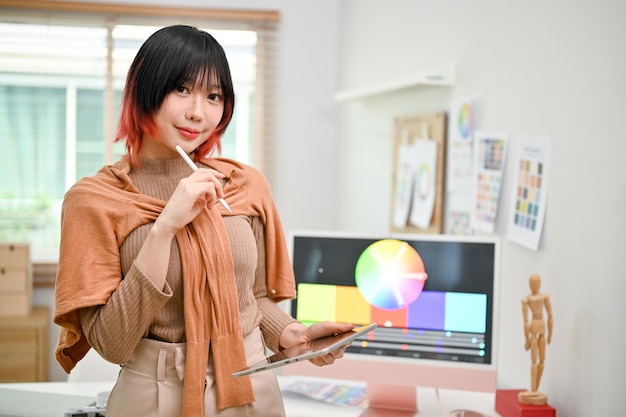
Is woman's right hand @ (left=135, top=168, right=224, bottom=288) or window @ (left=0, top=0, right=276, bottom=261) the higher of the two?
window @ (left=0, top=0, right=276, bottom=261)

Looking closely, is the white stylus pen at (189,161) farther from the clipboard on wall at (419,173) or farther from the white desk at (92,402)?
the clipboard on wall at (419,173)

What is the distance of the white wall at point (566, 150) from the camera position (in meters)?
1.61

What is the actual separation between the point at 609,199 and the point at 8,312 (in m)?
2.94

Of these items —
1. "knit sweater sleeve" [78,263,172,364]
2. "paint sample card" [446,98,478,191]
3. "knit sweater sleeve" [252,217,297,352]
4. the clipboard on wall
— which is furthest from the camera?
the clipboard on wall

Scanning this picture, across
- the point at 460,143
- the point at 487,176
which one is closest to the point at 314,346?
the point at 487,176

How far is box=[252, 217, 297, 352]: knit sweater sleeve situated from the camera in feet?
4.66

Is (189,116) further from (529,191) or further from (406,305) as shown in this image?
(529,191)

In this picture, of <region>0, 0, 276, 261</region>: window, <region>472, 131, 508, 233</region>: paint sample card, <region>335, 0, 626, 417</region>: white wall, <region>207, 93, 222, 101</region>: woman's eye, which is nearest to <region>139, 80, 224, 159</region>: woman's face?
<region>207, 93, 222, 101</region>: woman's eye

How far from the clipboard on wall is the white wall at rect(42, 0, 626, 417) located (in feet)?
0.27

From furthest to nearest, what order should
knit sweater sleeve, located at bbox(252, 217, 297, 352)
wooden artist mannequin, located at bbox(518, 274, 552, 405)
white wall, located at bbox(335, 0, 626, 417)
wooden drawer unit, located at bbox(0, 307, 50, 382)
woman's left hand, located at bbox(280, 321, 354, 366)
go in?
1. wooden drawer unit, located at bbox(0, 307, 50, 382)
2. wooden artist mannequin, located at bbox(518, 274, 552, 405)
3. white wall, located at bbox(335, 0, 626, 417)
4. knit sweater sleeve, located at bbox(252, 217, 297, 352)
5. woman's left hand, located at bbox(280, 321, 354, 366)

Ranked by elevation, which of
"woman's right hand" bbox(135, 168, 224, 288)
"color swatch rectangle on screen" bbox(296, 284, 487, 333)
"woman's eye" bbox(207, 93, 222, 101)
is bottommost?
"color swatch rectangle on screen" bbox(296, 284, 487, 333)

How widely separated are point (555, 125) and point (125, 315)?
46.7 inches

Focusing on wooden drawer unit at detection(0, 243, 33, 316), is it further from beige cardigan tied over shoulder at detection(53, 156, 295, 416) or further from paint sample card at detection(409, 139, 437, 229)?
beige cardigan tied over shoulder at detection(53, 156, 295, 416)

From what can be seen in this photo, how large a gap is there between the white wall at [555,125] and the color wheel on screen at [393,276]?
1.12 feet
